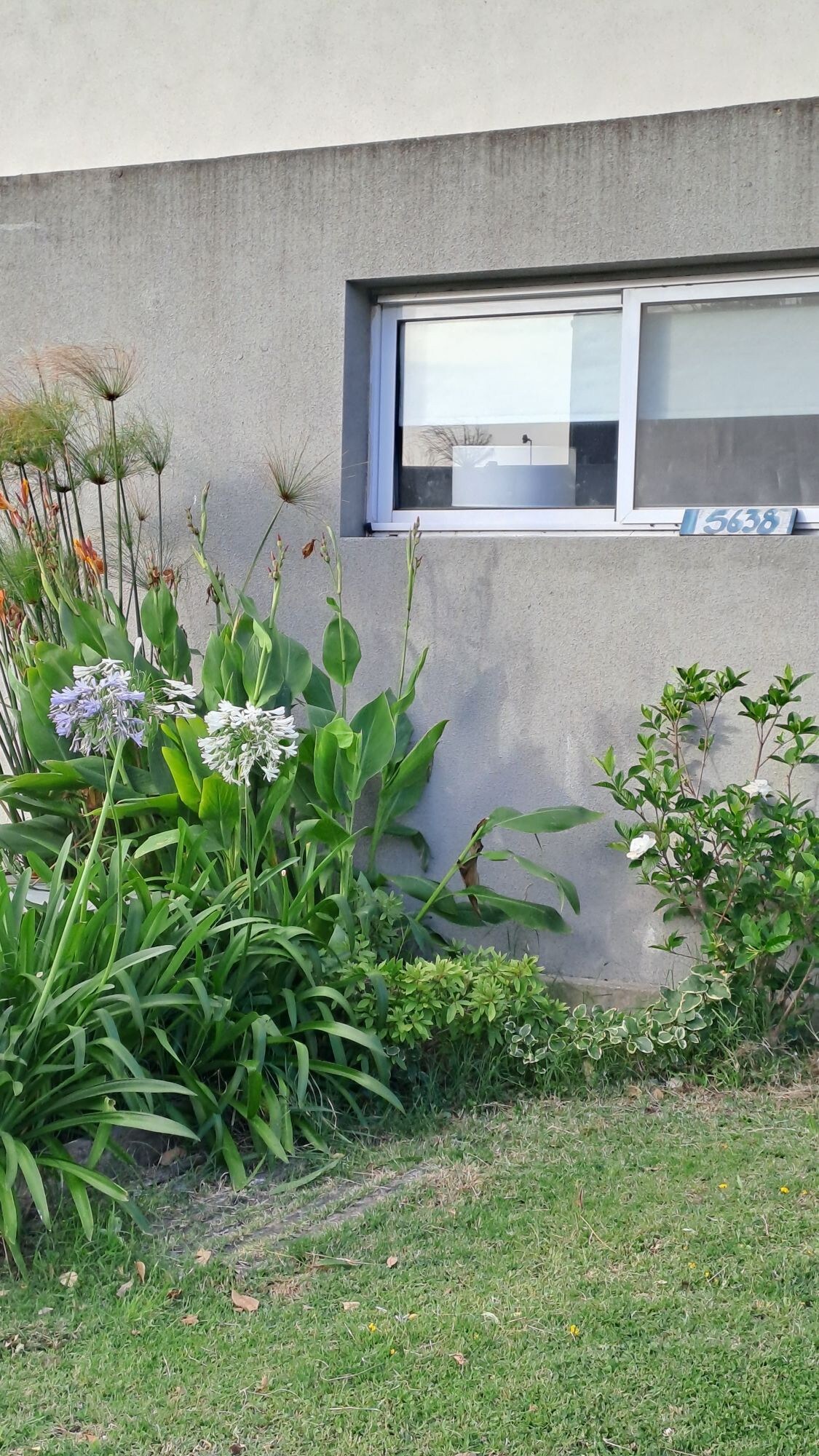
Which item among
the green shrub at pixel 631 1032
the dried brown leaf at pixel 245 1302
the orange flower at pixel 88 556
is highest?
the orange flower at pixel 88 556

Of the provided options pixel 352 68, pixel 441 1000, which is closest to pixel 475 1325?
pixel 441 1000

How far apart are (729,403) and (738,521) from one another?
446 mm

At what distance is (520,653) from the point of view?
463cm

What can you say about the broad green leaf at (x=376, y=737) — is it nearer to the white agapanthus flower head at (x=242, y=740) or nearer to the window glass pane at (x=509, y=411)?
the white agapanthus flower head at (x=242, y=740)

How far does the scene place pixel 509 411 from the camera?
192 inches

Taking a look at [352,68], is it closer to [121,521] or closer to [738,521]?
[121,521]

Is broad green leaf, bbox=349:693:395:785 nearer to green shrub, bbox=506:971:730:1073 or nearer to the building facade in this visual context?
the building facade

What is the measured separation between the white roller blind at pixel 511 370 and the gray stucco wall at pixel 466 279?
20 cm

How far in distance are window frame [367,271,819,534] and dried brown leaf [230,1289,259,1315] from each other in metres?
2.88

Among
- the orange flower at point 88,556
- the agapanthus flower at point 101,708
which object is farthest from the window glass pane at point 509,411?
the agapanthus flower at point 101,708

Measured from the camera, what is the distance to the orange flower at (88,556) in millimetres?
4598

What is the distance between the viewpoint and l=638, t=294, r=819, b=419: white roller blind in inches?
177

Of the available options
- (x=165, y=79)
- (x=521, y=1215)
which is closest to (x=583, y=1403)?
(x=521, y=1215)

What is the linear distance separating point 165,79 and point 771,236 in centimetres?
291
